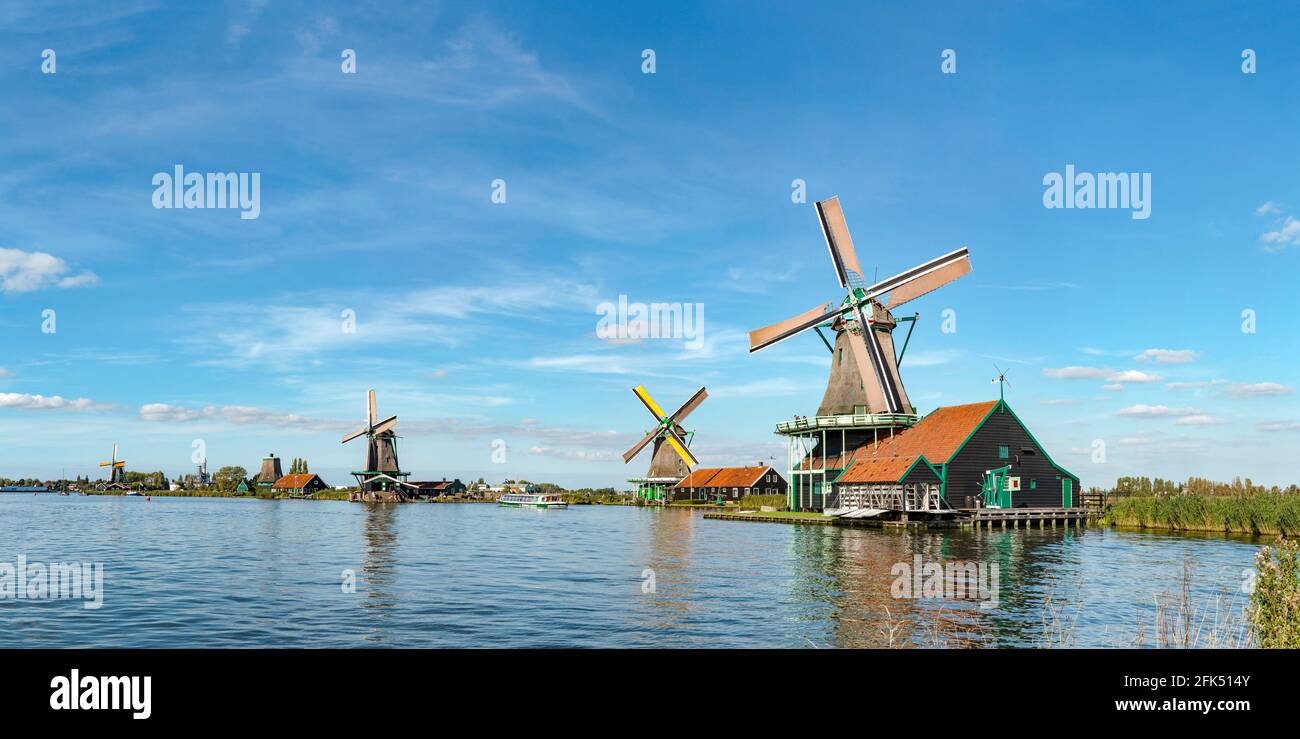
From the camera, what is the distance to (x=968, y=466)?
57.5m

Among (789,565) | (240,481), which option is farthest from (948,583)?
(240,481)

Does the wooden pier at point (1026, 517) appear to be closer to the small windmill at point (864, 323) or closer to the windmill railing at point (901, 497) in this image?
the windmill railing at point (901, 497)

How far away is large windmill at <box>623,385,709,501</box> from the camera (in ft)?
349

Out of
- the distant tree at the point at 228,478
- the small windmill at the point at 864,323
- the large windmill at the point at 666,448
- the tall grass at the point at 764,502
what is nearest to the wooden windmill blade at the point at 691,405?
the large windmill at the point at 666,448

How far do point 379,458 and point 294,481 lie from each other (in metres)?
34.9

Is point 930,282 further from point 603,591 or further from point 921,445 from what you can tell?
point 603,591

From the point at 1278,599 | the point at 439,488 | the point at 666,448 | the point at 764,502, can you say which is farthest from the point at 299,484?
the point at 1278,599

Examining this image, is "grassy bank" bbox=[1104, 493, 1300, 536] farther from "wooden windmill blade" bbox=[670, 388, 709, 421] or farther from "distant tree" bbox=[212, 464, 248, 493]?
"distant tree" bbox=[212, 464, 248, 493]

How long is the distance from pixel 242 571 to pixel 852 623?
24128 millimetres

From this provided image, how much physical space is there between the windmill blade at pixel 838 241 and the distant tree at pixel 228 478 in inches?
5818

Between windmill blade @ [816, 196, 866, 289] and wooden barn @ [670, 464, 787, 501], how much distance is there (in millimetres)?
44579

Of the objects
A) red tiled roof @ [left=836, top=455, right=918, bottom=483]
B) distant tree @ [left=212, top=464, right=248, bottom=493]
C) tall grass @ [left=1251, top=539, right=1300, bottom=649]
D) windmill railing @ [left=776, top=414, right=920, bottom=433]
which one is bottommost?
distant tree @ [left=212, top=464, right=248, bottom=493]

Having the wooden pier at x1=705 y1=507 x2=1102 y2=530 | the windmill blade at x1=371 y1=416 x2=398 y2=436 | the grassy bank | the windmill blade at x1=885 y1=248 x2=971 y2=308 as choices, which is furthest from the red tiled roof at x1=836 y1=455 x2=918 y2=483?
the windmill blade at x1=371 y1=416 x2=398 y2=436
